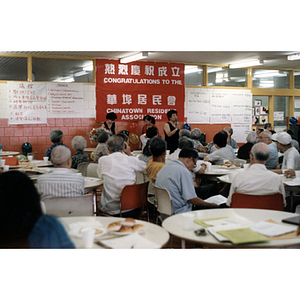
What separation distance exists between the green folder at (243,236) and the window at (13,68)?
7072 mm

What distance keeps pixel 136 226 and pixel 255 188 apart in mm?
1300

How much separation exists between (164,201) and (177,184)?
0.20 meters

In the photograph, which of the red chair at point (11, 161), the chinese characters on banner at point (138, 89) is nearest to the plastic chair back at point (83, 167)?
the red chair at point (11, 161)

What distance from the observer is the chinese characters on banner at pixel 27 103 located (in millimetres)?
7824

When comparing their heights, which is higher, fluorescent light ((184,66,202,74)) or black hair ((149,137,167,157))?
fluorescent light ((184,66,202,74))

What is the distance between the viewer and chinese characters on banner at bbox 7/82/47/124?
7.82 m

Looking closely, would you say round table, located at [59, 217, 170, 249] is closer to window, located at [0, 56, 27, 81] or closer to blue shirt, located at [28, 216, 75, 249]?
blue shirt, located at [28, 216, 75, 249]

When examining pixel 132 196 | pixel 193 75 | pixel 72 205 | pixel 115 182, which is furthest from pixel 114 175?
pixel 193 75

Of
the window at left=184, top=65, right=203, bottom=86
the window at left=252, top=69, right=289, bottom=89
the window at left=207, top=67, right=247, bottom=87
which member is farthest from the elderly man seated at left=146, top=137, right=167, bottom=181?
the window at left=252, top=69, right=289, bottom=89

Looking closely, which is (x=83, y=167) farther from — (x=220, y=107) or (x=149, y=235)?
(x=220, y=107)

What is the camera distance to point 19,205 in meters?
2.05

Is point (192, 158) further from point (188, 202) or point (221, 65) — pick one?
point (221, 65)

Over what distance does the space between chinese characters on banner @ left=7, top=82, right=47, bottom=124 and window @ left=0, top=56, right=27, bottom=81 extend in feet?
0.61

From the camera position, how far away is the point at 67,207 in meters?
2.63
